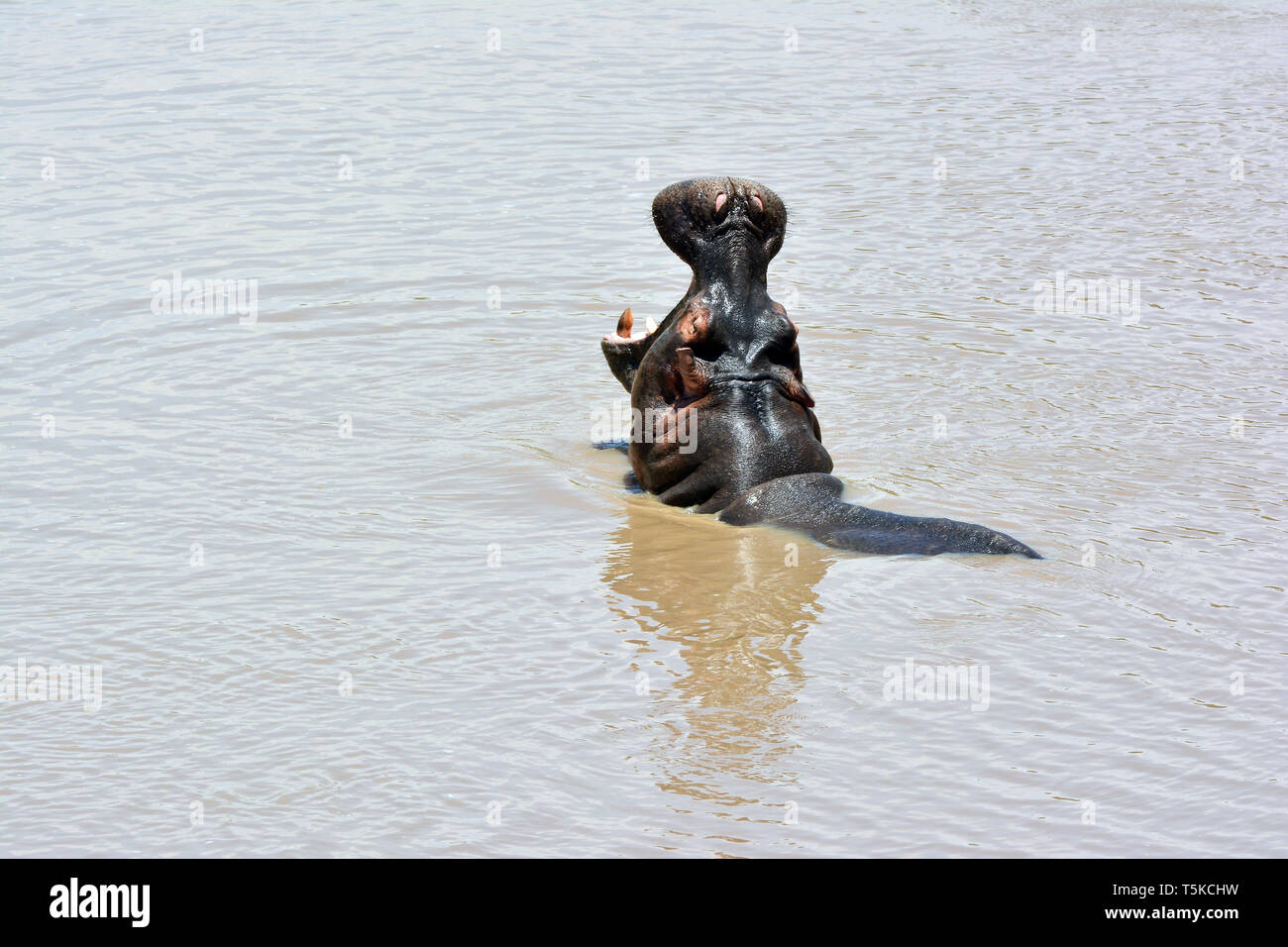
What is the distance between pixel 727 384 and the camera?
7.61 metres

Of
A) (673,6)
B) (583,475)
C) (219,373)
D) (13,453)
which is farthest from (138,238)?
(673,6)

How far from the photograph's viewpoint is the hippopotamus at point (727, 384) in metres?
7.53

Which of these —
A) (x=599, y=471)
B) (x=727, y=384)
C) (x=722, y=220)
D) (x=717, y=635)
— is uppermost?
(x=722, y=220)

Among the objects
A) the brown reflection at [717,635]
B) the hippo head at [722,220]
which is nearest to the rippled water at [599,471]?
the brown reflection at [717,635]

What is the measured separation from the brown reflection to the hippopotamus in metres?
0.20

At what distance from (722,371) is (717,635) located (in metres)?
1.68

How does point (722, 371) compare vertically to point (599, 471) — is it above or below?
above

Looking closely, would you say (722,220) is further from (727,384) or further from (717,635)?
(717,635)

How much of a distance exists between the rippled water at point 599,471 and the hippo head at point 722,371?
11.9 inches

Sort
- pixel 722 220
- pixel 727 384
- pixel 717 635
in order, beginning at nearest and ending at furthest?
pixel 717 635 < pixel 727 384 < pixel 722 220

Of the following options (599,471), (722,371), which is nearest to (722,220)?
(722,371)

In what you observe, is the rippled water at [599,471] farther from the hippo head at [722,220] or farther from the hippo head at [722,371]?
the hippo head at [722,220]

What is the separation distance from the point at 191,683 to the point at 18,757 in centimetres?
73

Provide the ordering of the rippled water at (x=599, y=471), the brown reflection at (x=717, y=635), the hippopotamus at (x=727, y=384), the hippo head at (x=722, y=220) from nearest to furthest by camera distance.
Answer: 1. the rippled water at (x=599, y=471)
2. the brown reflection at (x=717, y=635)
3. the hippopotamus at (x=727, y=384)
4. the hippo head at (x=722, y=220)
